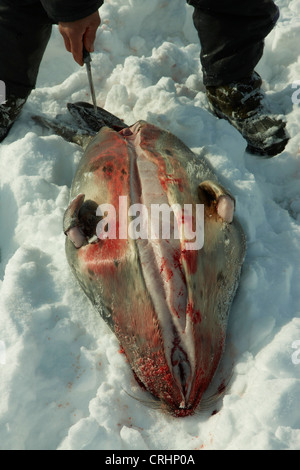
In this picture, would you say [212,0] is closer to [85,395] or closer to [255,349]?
[255,349]

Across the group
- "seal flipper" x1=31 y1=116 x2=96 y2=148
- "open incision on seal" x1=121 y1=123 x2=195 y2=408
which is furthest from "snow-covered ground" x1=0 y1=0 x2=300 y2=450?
"open incision on seal" x1=121 y1=123 x2=195 y2=408

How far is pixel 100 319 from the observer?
2283 millimetres

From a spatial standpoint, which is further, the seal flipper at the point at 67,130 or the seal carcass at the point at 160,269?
the seal flipper at the point at 67,130

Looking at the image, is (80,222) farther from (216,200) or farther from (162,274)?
(216,200)

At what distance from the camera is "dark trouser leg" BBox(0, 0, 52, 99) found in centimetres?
305

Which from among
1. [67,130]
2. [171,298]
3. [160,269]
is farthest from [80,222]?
[67,130]

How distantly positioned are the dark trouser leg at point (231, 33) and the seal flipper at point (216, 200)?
1.47 m

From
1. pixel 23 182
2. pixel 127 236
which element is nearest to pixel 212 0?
pixel 23 182

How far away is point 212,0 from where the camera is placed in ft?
10.1

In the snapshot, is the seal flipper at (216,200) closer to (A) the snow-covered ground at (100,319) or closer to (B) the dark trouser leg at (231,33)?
(A) the snow-covered ground at (100,319)

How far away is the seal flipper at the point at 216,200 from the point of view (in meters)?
2.16

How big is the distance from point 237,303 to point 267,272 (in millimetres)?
236

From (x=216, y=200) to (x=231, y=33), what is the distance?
5.31 ft

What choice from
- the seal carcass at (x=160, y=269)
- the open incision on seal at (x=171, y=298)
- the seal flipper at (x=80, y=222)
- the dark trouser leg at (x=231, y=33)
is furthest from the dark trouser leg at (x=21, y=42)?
the open incision on seal at (x=171, y=298)
